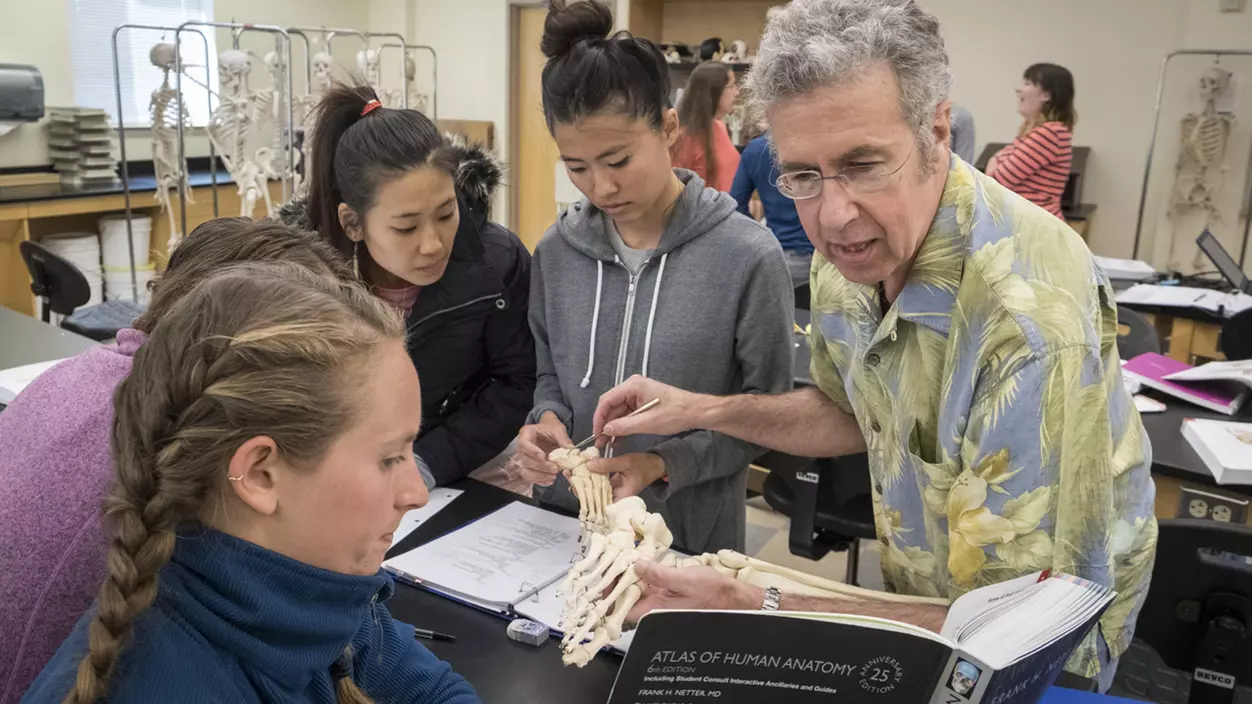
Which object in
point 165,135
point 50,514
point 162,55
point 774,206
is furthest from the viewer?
point 165,135

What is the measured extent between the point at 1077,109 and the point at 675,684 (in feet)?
19.7

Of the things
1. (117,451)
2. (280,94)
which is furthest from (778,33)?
(280,94)

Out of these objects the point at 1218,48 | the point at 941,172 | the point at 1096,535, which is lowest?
the point at 1096,535

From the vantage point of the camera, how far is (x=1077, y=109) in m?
5.93

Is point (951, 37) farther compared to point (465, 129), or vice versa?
point (465, 129)

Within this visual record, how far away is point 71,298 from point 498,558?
9.66 ft

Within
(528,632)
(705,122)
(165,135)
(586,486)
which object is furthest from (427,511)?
(165,135)

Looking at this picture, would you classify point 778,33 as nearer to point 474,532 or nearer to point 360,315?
point 360,315

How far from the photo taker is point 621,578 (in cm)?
131

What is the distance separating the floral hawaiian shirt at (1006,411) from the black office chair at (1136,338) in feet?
6.99

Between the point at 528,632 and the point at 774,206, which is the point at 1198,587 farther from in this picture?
the point at 774,206

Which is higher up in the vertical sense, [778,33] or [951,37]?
[951,37]

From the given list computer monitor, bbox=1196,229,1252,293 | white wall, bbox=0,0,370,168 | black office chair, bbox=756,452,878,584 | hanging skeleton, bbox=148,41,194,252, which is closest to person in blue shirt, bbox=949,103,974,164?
computer monitor, bbox=1196,229,1252,293

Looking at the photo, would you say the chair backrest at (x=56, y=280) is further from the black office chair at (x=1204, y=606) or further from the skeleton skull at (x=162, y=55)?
the black office chair at (x=1204, y=606)
